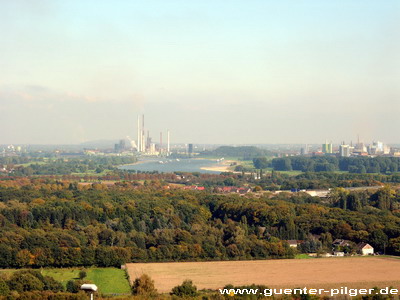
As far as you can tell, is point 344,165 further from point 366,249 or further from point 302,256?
point 302,256

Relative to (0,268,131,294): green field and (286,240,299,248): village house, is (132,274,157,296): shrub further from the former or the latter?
(286,240,299,248): village house

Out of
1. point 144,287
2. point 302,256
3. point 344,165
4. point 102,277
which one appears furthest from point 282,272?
point 344,165

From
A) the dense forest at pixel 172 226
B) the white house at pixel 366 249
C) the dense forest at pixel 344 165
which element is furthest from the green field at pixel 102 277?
the dense forest at pixel 344 165

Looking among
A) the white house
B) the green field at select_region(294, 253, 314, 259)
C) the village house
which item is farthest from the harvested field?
the village house

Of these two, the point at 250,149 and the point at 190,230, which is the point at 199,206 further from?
the point at 250,149

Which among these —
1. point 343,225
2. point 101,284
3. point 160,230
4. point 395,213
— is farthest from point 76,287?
point 395,213

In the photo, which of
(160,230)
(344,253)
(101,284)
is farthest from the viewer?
(160,230)
